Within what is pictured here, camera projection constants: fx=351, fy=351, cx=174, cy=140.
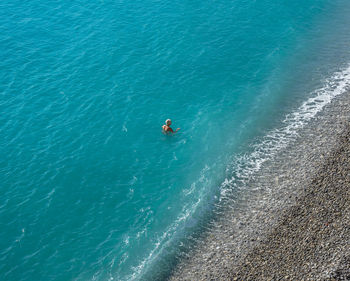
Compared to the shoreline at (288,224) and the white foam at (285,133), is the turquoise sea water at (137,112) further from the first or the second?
the shoreline at (288,224)

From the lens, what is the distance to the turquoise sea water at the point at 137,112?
37.3 m

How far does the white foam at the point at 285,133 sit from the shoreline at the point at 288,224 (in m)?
1.23

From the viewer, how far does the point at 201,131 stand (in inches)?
1900

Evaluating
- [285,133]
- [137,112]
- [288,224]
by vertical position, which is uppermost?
[137,112]

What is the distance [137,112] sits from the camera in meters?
51.0

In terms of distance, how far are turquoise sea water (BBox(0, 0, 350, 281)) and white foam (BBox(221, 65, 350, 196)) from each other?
0.68ft

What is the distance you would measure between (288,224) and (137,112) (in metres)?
26.5

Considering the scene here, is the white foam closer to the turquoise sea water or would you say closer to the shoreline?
the turquoise sea water

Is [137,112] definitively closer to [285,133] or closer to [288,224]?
[285,133]

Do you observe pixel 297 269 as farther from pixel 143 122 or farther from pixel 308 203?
pixel 143 122

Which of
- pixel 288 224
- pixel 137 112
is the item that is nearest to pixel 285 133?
pixel 288 224

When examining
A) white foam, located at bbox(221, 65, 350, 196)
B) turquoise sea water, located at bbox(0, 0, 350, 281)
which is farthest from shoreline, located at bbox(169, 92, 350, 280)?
turquoise sea water, located at bbox(0, 0, 350, 281)

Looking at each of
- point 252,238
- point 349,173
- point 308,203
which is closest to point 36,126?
point 252,238

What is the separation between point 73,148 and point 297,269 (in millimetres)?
30673
